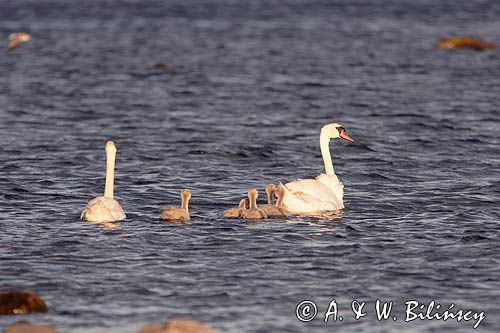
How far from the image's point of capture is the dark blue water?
14.8 meters

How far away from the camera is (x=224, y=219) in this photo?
758 inches

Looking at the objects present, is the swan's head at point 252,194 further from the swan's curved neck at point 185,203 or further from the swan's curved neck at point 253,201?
the swan's curved neck at point 185,203

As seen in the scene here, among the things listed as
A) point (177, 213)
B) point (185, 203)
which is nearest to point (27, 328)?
point (177, 213)

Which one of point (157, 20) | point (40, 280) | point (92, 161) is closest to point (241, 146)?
point (92, 161)

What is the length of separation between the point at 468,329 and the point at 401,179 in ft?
32.7

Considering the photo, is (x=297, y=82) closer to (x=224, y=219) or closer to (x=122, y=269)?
(x=224, y=219)

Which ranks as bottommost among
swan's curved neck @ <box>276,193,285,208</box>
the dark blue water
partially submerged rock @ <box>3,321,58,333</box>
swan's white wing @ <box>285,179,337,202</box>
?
the dark blue water

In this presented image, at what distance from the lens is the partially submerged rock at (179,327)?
12.3 m

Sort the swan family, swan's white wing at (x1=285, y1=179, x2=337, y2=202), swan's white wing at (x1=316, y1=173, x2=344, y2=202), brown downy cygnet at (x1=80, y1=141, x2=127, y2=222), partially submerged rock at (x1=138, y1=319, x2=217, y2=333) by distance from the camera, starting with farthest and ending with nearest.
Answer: swan's white wing at (x1=316, y1=173, x2=344, y2=202)
swan's white wing at (x1=285, y1=179, x2=337, y2=202)
the swan family
brown downy cygnet at (x1=80, y1=141, x2=127, y2=222)
partially submerged rock at (x1=138, y1=319, x2=217, y2=333)

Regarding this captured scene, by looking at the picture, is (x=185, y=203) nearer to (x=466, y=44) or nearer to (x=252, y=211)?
(x=252, y=211)

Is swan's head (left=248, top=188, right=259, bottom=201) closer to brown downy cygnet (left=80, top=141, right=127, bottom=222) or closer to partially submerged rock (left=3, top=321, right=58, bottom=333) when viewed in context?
brown downy cygnet (left=80, top=141, right=127, bottom=222)

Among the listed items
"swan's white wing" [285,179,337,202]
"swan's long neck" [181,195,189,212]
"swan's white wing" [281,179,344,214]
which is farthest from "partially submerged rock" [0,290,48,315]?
"swan's white wing" [285,179,337,202]

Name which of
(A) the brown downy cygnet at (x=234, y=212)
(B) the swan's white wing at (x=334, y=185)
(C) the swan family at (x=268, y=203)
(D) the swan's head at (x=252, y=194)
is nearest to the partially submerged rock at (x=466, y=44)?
(C) the swan family at (x=268, y=203)

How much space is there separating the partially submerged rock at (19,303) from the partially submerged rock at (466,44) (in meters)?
38.7
